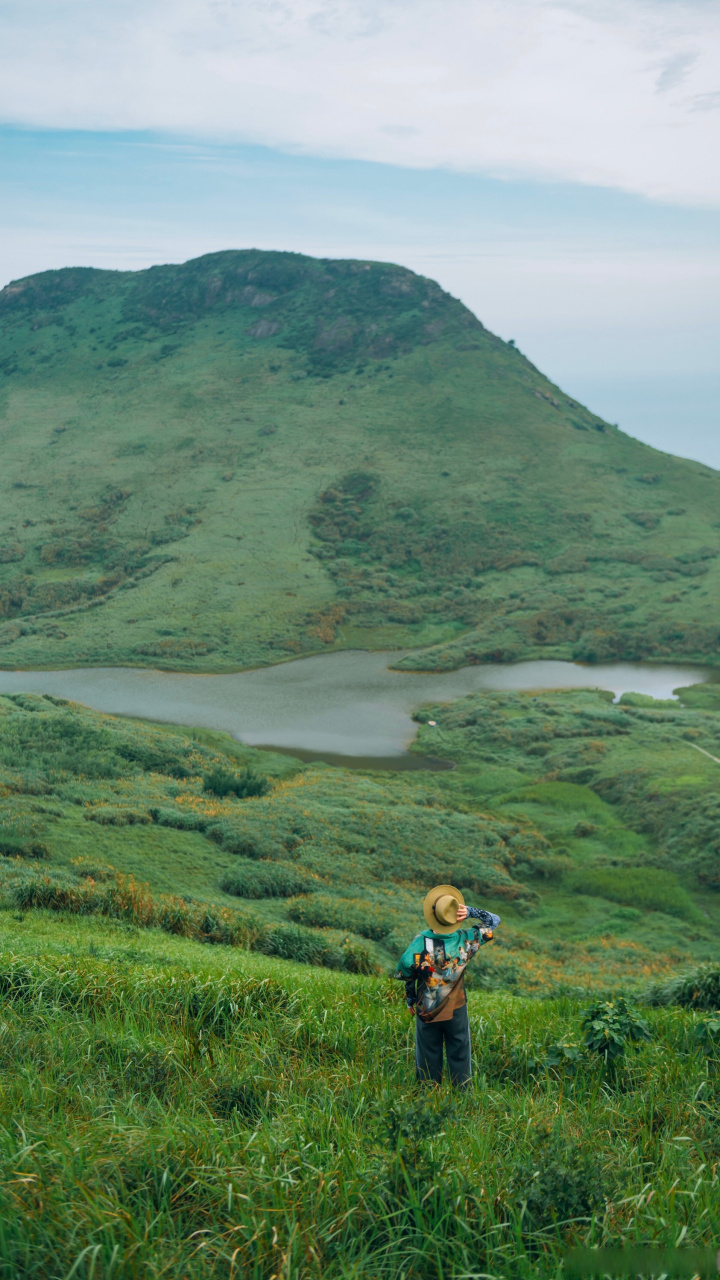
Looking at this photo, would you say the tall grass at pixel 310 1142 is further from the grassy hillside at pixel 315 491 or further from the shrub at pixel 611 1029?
the grassy hillside at pixel 315 491

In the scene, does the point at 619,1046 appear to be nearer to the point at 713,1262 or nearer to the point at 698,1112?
the point at 698,1112

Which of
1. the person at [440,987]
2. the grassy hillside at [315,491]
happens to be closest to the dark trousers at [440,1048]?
the person at [440,987]

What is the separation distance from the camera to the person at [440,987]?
5.88m

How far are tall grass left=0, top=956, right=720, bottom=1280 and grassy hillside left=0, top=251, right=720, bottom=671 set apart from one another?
56133mm

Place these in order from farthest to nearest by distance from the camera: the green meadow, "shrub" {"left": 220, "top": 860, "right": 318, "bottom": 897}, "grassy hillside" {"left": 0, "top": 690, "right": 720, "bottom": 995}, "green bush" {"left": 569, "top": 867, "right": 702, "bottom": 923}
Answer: "green bush" {"left": 569, "top": 867, "right": 702, "bottom": 923}, "shrub" {"left": 220, "top": 860, "right": 318, "bottom": 897}, "grassy hillside" {"left": 0, "top": 690, "right": 720, "bottom": 995}, the green meadow

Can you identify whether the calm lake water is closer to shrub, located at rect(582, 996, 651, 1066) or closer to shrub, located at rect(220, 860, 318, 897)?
shrub, located at rect(220, 860, 318, 897)

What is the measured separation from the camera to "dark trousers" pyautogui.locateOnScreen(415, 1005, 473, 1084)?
19.7ft

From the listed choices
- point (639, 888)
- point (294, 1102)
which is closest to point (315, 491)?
point (639, 888)

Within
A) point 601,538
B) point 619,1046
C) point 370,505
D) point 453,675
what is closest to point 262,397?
point 370,505

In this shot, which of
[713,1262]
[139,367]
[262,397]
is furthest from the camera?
[139,367]

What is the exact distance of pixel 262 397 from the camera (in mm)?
116500

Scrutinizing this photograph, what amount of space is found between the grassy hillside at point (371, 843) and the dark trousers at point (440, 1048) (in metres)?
6.48

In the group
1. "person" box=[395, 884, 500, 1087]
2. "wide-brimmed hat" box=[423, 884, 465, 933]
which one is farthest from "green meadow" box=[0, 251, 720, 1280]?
"wide-brimmed hat" box=[423, 884, 465, 933]

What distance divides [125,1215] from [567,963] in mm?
17108
